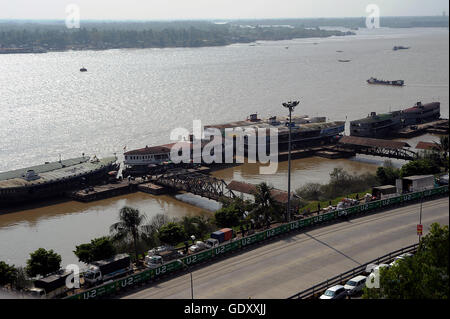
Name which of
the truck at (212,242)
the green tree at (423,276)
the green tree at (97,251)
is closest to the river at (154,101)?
the green tree at (97,251)

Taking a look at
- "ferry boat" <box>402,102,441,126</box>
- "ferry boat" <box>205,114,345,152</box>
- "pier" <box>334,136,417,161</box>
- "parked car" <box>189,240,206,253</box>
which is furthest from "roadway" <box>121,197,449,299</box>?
"ferry boat" <box>402,102,441,126</box>

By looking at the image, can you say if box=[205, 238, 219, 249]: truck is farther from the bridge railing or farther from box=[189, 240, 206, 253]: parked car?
the bridge railing

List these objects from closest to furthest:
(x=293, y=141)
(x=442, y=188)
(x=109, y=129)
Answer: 1. (x=442, y=188)
2. (x=293, y=141)
3. (x=109, y=129)

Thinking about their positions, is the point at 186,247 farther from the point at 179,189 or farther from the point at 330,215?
the point at 179,189

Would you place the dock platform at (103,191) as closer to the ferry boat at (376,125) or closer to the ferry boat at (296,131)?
the ferry boat at (296,131)

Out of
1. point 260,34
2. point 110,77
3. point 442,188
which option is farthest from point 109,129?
point 260,34
